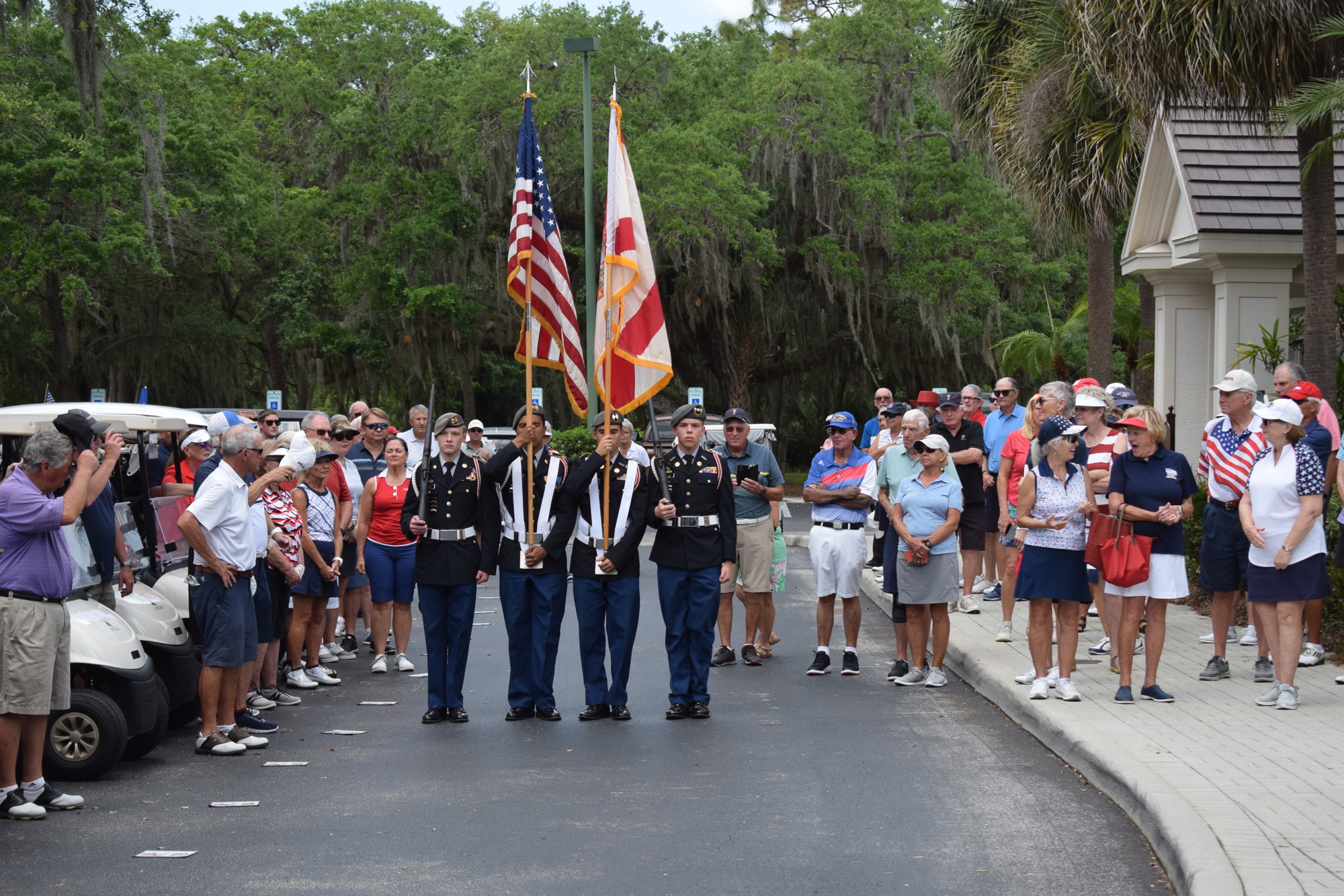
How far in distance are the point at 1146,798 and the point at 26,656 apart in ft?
17.1

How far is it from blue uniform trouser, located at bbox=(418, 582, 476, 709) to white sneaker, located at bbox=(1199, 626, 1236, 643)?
565cm

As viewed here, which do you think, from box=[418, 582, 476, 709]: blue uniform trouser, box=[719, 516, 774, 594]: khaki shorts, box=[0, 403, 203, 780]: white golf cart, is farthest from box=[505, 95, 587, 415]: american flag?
box=[0, 403, 203, 780]: white golf cart

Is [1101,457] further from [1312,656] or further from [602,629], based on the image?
[602,629]

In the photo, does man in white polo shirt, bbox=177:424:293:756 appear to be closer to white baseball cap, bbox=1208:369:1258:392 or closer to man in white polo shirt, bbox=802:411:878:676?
man in white polo shirt, bbox=802:411:878:676

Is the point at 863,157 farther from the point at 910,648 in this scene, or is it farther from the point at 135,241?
the point at 910,648

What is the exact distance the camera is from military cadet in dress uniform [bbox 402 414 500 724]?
895 centimetres

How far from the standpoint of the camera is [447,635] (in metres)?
9.10

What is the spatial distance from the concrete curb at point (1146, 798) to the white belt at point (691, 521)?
89.3 inches

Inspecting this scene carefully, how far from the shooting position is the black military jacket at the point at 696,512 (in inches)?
361

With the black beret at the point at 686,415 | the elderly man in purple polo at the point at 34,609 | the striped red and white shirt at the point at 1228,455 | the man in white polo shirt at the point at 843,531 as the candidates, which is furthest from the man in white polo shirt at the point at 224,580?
the striped red and white shirt at the point at 1228,455

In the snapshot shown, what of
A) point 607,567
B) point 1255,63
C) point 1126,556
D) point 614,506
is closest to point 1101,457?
point 1126,556

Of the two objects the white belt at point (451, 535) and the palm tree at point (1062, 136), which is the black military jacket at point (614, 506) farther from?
the palm tree at point (1062, 136)

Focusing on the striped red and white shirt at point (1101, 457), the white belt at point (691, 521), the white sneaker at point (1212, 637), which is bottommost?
the white sneaker at point (1212, 637)

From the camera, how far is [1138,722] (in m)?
8.13
